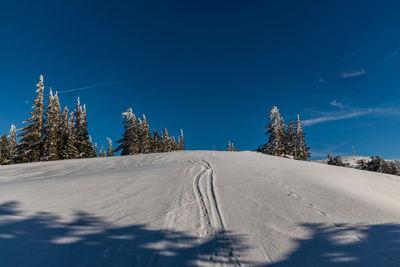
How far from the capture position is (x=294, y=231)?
12.2 ft

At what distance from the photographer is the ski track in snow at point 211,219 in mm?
3008

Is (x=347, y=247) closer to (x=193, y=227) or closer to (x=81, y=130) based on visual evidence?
(x=193, y=227)

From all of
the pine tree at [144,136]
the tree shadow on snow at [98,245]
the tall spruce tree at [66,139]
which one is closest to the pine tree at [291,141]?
the pine tree at [144,136]

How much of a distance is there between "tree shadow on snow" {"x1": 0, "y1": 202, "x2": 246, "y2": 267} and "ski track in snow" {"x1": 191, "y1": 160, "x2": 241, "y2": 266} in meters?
0.03

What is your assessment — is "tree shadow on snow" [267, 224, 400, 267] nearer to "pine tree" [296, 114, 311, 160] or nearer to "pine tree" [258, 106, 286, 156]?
"pine tree" [258, 106, 286, 156]

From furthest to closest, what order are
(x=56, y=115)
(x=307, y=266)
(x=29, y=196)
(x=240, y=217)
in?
(x=56, y=115) → (x=29, y=196) → (x=240, y=217) → (x=307, y=266)

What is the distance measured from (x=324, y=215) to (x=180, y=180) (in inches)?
176

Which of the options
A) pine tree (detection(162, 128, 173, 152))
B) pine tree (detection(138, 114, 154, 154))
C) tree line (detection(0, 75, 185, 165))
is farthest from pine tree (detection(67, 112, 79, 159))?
pine tree (detection(162, 128, 173, 152))

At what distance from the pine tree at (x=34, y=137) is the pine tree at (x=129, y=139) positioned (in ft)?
45.2

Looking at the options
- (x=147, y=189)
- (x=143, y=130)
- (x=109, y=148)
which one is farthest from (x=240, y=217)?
(x=109, y=148)

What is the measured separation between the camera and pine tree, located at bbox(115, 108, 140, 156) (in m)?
39.1


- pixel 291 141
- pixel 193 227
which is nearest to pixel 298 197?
pixel 193 227

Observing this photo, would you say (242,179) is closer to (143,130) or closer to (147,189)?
(147,189)

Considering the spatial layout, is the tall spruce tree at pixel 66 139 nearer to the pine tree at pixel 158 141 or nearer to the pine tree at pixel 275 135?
the pine tree at pixel 158 141
